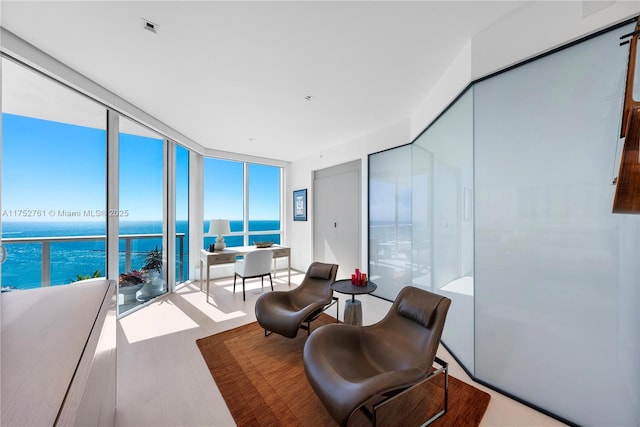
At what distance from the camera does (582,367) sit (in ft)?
4.99

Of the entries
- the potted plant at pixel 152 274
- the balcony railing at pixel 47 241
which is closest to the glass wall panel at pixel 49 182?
the balcony railing at pixel 47 241

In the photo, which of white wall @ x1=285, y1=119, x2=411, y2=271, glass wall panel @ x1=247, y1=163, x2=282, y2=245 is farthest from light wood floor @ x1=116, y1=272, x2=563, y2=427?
glass wall panel @ x1=247, y1=163, x2=282, y2=245

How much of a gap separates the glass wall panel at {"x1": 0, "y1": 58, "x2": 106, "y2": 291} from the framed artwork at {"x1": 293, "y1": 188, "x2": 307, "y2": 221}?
11.8ft

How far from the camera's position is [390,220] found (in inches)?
150

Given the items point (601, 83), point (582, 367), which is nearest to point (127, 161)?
point (601, 83)

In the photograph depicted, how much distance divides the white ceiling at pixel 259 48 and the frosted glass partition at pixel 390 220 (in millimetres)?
813

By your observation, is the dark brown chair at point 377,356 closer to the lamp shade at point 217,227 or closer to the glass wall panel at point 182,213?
the lamp shade at point 217,227

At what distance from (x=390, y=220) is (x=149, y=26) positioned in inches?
136

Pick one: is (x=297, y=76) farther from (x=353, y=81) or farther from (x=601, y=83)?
(x=601, y=83)

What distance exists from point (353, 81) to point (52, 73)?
2.77 metres

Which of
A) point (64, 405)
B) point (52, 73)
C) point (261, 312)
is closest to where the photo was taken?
point (64, 405)

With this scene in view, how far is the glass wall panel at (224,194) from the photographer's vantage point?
5.06m

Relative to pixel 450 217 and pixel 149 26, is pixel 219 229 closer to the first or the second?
pixel 149 26

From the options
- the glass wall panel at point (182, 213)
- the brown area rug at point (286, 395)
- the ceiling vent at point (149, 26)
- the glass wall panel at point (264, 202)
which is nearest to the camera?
the brown area rug at point (286, 395)
